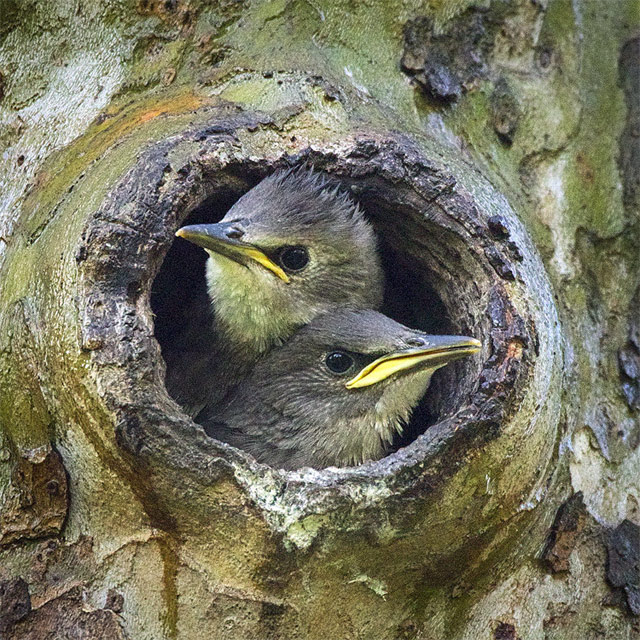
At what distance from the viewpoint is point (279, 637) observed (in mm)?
2775

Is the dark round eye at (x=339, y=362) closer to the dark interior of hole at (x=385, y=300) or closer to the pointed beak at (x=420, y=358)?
the pointed beak at (x=420, y=358)

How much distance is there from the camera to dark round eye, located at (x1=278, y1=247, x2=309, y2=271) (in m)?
4.00

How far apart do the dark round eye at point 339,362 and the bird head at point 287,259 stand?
339 mm

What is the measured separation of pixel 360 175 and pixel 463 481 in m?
1.26

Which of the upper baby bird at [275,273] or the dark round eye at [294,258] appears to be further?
the dark round eye at [294,258]

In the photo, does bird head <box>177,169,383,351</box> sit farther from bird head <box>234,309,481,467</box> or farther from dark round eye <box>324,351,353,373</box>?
dark round eye <box>324,351,353,373</box>

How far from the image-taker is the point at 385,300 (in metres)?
4.59

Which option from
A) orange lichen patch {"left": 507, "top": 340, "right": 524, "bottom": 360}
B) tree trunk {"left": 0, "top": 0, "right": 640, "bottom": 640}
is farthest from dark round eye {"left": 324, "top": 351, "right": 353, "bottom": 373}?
orange lichen patch {"left": 507, "top": 340, "right": 524, "bottom": 360}

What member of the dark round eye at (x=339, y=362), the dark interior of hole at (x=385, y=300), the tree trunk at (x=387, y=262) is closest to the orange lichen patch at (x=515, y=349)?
the tree trunk at (x=387, y=262)

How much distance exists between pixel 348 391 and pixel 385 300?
0.93 meters

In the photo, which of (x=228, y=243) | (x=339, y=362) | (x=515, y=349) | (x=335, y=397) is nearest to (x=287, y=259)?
(x=228, y=243)

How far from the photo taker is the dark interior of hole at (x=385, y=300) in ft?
12.4

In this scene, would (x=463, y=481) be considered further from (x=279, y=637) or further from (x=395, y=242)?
(x=395, y=242)

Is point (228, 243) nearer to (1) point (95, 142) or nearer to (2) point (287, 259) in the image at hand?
(2) point (287, 259)
